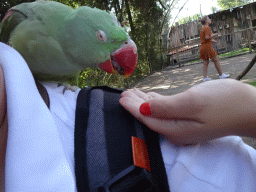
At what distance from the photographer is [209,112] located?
38cm

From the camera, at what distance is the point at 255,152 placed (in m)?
0.44

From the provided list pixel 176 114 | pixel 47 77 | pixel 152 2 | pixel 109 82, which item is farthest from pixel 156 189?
pixel 152 2

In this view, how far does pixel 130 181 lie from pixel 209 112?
0.65 ft

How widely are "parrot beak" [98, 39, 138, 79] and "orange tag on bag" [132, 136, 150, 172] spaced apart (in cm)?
57

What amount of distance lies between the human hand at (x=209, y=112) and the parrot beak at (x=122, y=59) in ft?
1.83

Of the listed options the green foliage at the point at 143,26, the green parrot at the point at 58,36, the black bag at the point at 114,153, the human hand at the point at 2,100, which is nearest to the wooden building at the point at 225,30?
the green foliage at the point at 143,26

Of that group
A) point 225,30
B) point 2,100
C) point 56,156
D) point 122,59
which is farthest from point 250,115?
point 225,30

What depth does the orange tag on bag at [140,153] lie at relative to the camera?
395 millimetres

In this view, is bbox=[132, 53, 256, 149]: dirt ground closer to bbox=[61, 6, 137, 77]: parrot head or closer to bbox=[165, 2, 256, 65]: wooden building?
bbox=[61, 6, 137, 77]: parrot head

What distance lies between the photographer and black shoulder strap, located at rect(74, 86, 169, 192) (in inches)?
14.5

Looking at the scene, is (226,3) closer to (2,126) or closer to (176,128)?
(176,128)

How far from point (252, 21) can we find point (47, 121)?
494 inches

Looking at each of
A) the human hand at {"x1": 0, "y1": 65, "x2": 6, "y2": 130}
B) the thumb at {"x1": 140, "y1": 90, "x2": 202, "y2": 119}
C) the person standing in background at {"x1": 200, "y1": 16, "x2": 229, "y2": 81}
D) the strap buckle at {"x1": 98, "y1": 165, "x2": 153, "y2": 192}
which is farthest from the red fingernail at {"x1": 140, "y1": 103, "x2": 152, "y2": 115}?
the person standing in background at {"x1": 200, "y1": 16, "x2": 229, "y2": 81}

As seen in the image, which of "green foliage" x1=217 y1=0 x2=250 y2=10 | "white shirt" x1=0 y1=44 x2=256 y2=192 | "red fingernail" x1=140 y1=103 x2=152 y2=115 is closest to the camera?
"white shirt" x1=0 y1=44 x2=256 y2=192
